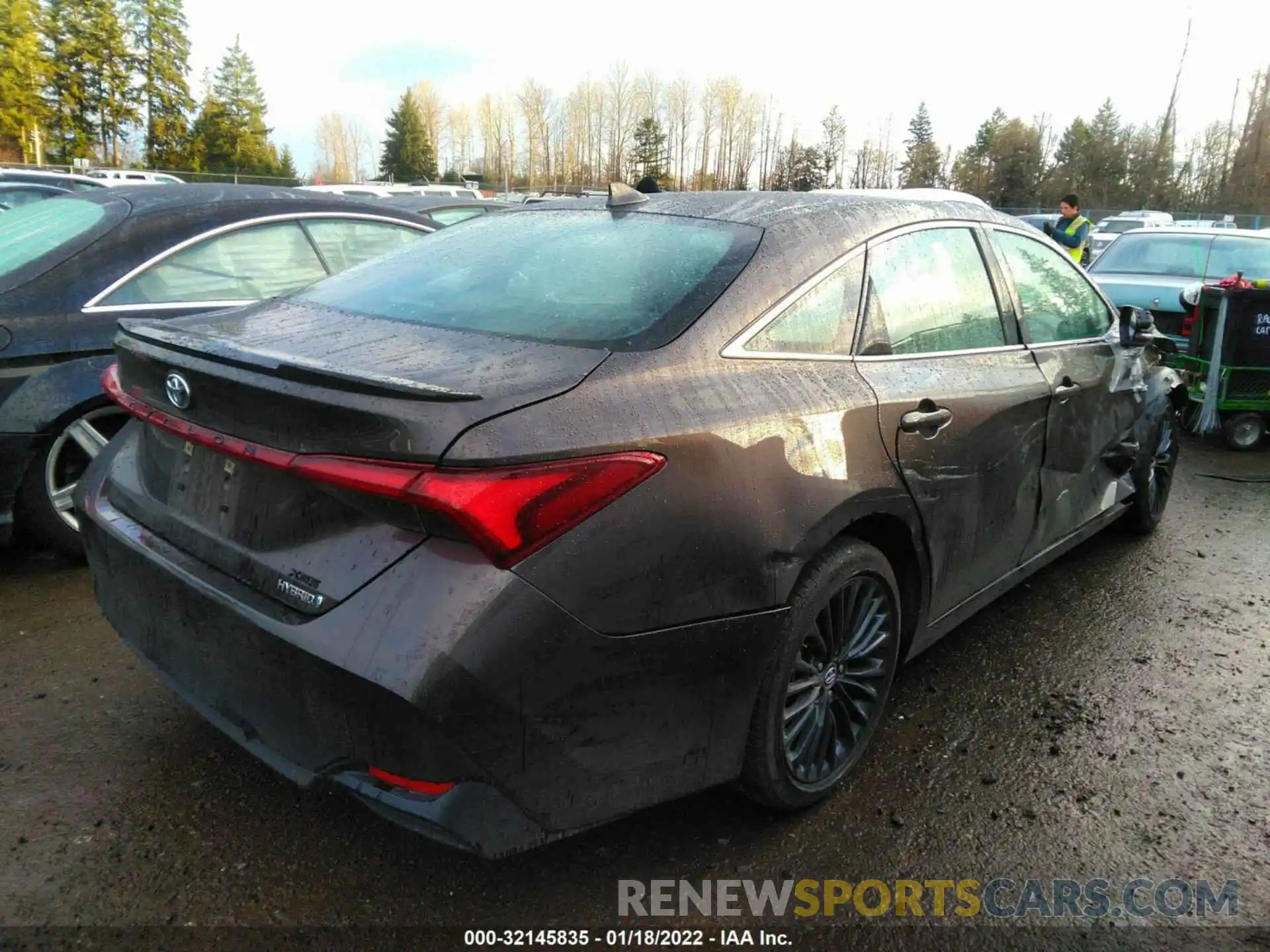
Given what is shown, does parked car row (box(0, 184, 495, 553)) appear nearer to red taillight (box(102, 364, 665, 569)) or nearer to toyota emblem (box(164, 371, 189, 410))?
toyota emblem (box(164, 371, 189, 410))

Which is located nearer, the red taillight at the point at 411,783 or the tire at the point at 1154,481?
the red taillight at the point at 411,783

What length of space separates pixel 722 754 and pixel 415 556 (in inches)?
34.4

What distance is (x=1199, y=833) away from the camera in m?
2.48

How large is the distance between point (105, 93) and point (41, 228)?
201 feet

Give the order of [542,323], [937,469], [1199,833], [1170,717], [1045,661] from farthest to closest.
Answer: [1045,661] → [1170,717] → [937,469] → [1199,833] → [542,323]

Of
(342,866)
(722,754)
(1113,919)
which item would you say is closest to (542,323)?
(722,754)

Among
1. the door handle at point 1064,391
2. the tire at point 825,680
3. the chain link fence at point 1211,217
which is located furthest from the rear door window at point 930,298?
the chain link fence at point 1211,217

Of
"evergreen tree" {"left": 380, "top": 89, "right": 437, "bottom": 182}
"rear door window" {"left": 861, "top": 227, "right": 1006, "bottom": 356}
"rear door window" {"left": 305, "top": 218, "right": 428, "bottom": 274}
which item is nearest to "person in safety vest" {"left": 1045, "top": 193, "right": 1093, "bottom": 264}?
"rear door window" {"left": 305, "top": 218, "right": 428, "bottom": 274}

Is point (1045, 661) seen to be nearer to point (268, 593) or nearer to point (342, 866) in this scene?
point (342, 866)

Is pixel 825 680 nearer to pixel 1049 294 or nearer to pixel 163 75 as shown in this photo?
pixel 1049 294

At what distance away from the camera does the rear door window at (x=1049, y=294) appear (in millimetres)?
3389

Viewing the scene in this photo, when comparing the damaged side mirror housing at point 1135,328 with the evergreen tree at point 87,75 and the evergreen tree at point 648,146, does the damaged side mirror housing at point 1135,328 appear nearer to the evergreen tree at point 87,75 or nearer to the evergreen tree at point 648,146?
the evergreen tree at point 648,146

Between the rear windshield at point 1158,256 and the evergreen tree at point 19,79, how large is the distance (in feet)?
173

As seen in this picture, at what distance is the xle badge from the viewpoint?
1.81m
